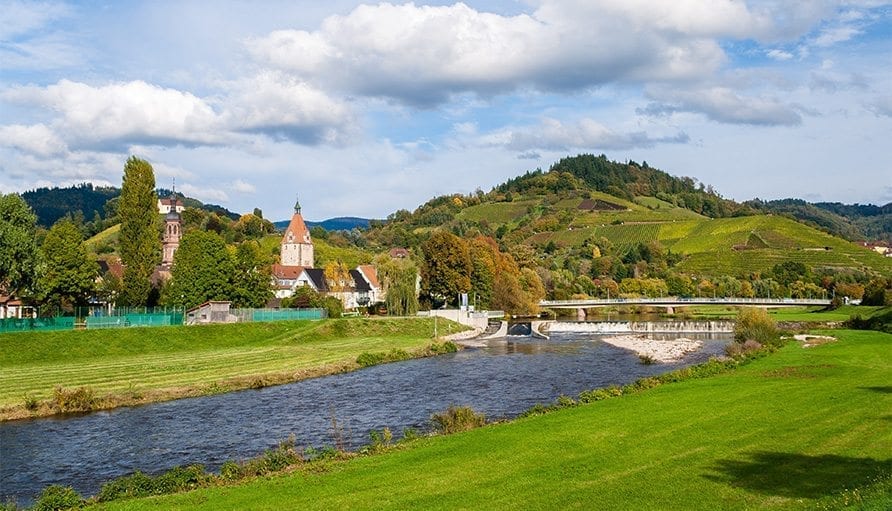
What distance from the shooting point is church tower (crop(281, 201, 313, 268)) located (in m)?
156

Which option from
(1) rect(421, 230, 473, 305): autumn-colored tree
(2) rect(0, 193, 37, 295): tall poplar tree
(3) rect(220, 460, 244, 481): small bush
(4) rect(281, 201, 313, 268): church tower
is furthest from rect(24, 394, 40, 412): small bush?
(4) rect(281, 201, 313, 268): church tower

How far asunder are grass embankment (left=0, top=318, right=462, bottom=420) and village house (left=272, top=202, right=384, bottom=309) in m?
39.6

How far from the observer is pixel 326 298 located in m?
102

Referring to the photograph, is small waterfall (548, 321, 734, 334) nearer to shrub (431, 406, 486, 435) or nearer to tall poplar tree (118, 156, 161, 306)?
tall poplar tree (118, 156, 161, 306)

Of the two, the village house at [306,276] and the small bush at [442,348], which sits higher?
the village house at [306,276]

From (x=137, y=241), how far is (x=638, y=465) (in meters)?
71.5

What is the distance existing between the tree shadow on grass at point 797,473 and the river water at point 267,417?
16.1 m

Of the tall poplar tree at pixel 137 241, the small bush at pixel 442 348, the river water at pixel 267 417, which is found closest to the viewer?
the river water at pixel 267 417

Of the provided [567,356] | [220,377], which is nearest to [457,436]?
[220,377]

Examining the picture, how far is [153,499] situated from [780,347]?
183 feet

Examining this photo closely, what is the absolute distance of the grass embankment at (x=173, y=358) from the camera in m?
42.6

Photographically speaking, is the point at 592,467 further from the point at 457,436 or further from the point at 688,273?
the point at 688,273

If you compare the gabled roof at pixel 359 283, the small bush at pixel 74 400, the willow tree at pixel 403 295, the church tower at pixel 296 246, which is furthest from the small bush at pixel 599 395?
the church tower at pixel 296 246

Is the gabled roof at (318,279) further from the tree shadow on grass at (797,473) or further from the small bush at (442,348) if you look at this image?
the tree shadow on grass at (797,473)
